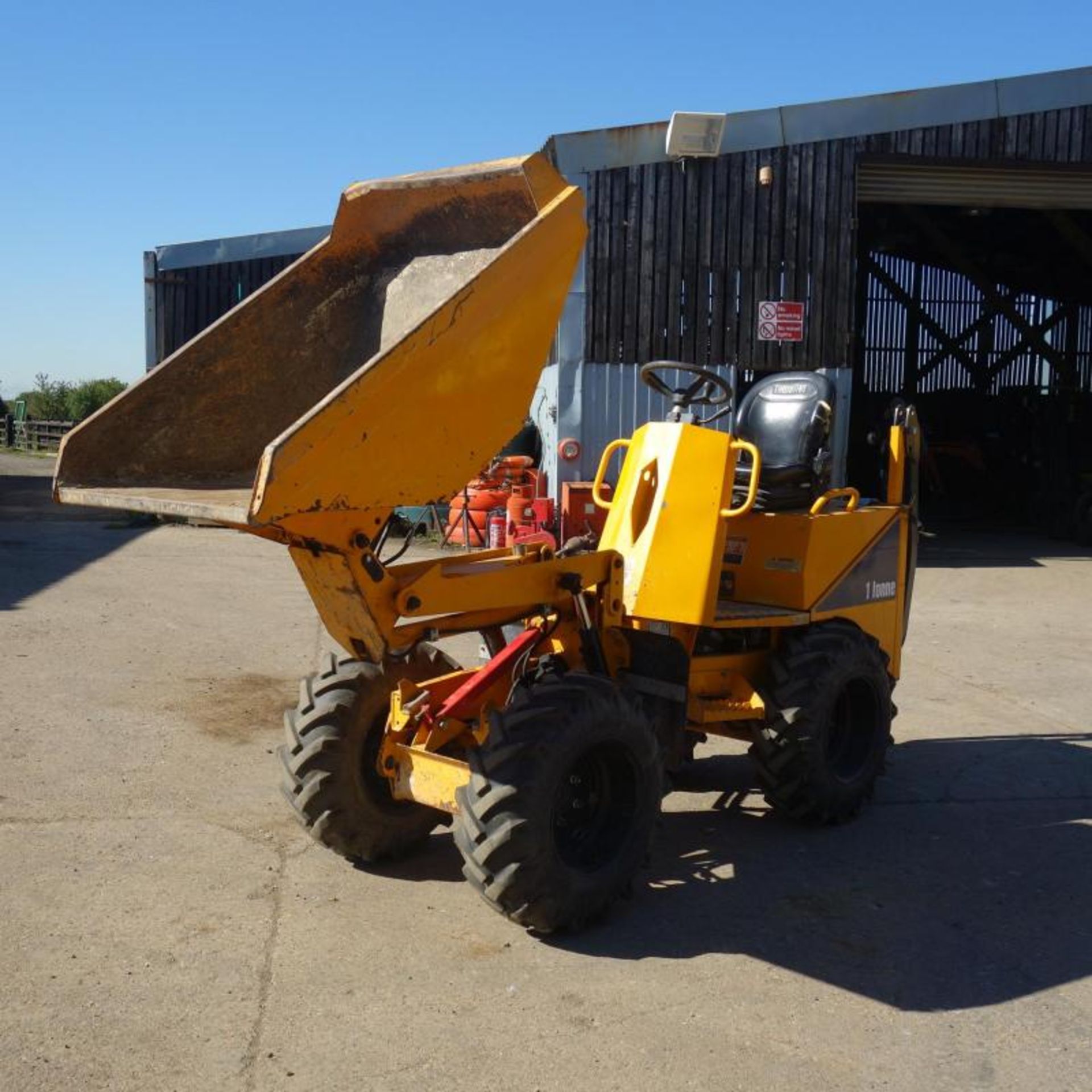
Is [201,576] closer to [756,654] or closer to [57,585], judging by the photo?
[57,585]

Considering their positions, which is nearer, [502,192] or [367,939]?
[367,939]

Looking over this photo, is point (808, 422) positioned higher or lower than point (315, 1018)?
higher

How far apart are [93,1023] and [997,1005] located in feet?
9.69

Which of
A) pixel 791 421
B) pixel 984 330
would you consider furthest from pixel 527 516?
pixel 984 330

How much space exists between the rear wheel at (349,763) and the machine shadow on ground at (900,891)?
0.99 metres

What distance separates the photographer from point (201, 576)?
536 inches

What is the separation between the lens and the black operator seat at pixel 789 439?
6.19m

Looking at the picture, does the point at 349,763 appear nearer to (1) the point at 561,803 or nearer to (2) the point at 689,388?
(1) the point at 561,803

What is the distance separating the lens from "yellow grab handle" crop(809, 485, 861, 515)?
614cm

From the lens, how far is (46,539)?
16.9m

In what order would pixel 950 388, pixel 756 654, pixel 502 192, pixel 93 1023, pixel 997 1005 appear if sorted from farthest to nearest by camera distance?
pixel 950 388 → pixel 756 654 → pixel 502 192 → pixel 997 1005 → pixel 93 1023

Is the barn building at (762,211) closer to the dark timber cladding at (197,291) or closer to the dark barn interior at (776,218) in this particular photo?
the dark barn interior at (776,218)

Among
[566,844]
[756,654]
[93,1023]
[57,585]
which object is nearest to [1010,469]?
[57,585]

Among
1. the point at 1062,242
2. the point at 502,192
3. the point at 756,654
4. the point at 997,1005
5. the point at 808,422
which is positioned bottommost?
the point at 997,1005
